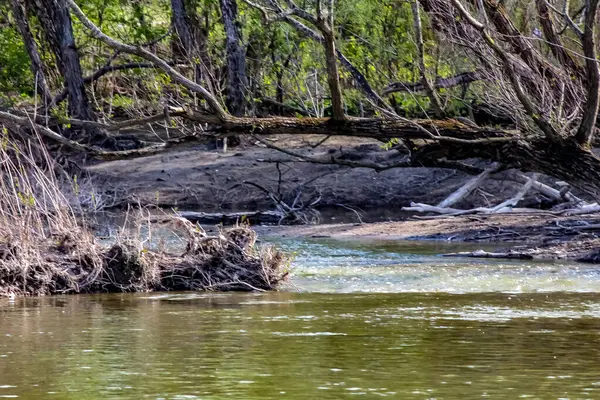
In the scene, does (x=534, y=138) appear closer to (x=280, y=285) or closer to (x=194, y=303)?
(x=280, y=285)

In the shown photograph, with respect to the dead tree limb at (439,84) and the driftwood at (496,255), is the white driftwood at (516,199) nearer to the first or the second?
the dead tree limb at (439,84)

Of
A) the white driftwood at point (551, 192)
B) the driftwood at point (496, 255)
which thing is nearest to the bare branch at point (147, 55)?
the driftwood at point (496, 255)

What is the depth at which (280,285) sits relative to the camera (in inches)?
462

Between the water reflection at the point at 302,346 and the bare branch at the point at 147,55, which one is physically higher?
the bare branch at the point at 147,55

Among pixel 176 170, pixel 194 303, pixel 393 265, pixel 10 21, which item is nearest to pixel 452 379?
pixel 194 303

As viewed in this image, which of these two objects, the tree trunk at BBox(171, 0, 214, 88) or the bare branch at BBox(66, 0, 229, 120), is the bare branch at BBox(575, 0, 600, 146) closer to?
the bare branch at BBox(66, 0, 229, 120)

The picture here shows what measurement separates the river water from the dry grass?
34 cm

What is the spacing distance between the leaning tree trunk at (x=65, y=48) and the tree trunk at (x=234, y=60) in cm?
270

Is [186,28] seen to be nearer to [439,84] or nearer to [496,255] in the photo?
[439,84]

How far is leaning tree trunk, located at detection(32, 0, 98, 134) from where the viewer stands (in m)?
22.2

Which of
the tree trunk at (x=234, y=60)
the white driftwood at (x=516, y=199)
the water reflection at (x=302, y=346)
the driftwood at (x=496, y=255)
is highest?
the tree trunk at (x=234, y=60)

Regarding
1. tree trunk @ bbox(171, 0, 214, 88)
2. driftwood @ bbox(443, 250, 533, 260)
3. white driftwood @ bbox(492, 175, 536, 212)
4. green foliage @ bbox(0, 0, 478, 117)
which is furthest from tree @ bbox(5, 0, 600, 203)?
tree trunk @ bbox(171, 0, 214, 88)

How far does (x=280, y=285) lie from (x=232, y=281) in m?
0.49

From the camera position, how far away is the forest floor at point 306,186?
1845 centimetres
